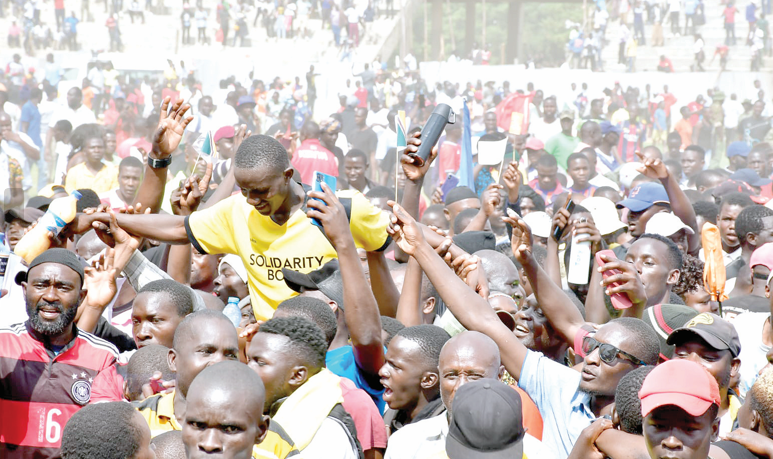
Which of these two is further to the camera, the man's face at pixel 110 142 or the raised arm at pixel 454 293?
the man's face at pixel 110 142

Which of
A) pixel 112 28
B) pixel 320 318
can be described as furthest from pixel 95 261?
pixel 112 28

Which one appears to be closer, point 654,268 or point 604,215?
point 654,268

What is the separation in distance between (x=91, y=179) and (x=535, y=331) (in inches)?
258

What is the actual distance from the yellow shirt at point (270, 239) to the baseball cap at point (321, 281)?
35 mm

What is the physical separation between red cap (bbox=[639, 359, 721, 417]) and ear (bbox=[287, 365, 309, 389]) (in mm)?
1441

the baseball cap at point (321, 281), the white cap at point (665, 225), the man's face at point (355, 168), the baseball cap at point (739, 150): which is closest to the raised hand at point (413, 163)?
the baseball cap at point (321, 281)

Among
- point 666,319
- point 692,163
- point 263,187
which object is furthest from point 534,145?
point 263,187

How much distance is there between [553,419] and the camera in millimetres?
3814

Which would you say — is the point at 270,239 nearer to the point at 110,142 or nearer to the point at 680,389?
the point at 680,389

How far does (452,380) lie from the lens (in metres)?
3.65

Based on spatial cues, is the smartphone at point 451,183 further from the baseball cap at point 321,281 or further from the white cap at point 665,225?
the baseball cap at point 321,281

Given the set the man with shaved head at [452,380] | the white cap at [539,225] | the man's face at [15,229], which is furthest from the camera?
the white cap at [539,225]

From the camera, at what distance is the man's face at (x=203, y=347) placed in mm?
3767

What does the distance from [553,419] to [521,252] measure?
102cm
